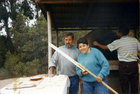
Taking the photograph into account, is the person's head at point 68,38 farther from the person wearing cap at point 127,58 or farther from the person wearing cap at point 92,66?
the person wearing cap at point 127,58

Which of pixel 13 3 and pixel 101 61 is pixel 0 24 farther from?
pixel 101 61

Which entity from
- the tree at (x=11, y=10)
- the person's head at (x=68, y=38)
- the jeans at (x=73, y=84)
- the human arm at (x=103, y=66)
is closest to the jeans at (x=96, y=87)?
the human arm at (x=103, y=66)

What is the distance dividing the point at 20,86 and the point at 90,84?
95 cm

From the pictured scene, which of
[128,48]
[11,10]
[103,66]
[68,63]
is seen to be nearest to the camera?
[103,66]

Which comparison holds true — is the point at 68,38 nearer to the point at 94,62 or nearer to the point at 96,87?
the point at 94,62

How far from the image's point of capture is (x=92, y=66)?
5.09 ft

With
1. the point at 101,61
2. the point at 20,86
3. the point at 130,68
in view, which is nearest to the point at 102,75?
the point at 101,61

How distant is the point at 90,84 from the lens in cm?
161

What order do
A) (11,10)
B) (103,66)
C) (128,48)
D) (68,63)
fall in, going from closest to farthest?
(103,66) → (11,10) → (68,63) → (128,48)

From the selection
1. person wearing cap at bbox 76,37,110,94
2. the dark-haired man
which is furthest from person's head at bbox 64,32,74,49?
person wearing cap at bbox 76,37,110,94

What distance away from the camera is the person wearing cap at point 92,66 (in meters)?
1.50

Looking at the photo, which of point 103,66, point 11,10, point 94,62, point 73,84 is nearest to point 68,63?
point 73,84

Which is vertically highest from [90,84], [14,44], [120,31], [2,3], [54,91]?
[2,3]

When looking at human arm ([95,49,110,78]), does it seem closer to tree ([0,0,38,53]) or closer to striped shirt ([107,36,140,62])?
striped shirt ([107,36,140,62])
